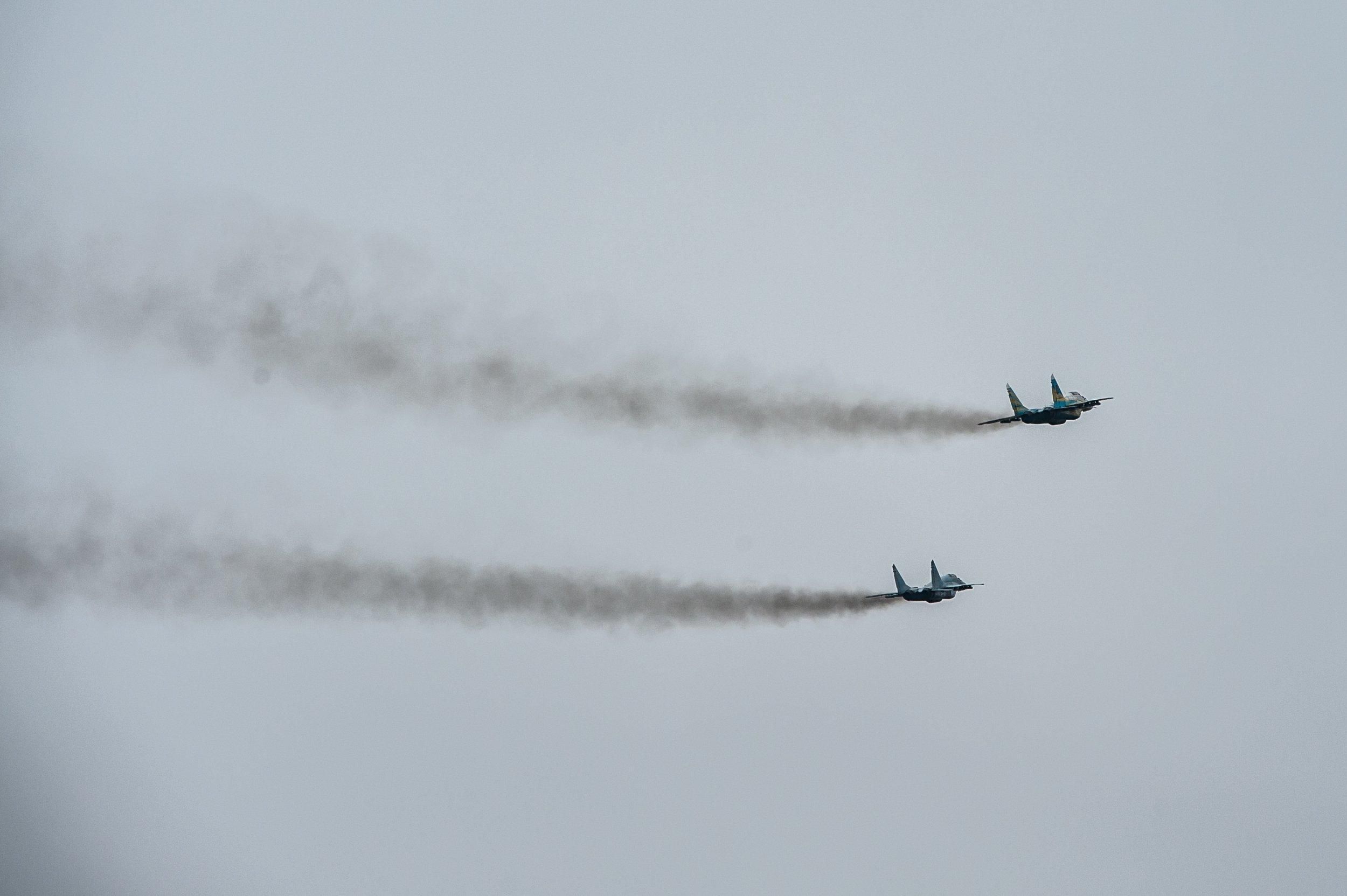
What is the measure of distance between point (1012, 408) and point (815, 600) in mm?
11956

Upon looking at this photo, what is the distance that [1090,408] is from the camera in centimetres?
6316

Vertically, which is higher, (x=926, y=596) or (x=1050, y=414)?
(x=1050, y=414)

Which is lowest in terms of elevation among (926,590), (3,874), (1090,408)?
(3,874)

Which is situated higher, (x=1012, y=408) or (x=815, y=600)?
(x=1012, y=408)

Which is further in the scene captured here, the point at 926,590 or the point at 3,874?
the point at 3,874

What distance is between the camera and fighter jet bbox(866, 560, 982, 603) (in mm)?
62531

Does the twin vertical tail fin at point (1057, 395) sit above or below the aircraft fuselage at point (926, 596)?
above

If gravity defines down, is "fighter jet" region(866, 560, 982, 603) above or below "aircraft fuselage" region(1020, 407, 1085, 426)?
below

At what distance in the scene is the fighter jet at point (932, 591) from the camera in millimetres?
62531

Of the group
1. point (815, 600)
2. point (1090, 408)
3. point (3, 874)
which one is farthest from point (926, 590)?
point (3, 874)

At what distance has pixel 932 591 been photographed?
62.6 metres

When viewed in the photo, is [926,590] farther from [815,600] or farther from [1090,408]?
[1090,408]

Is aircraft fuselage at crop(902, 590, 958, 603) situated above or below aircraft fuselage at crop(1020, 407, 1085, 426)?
below

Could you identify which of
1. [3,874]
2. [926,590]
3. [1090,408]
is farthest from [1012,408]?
[3,874]
